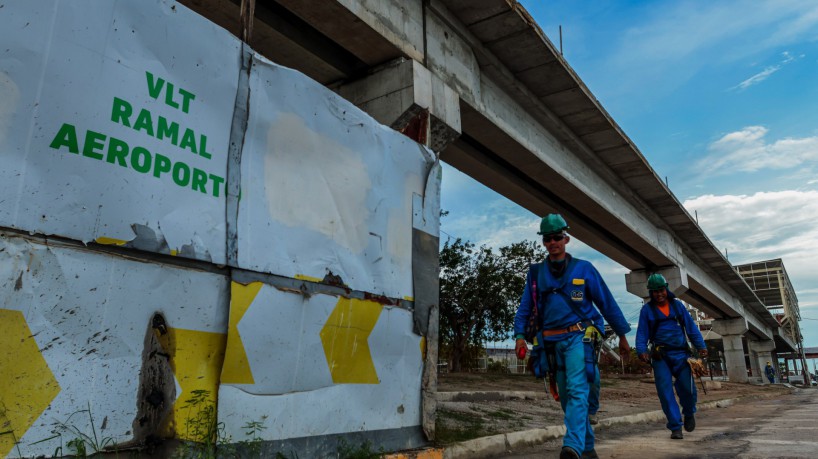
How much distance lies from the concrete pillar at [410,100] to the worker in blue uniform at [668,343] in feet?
11.1

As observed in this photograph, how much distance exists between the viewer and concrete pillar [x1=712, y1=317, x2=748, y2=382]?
34.2 metres

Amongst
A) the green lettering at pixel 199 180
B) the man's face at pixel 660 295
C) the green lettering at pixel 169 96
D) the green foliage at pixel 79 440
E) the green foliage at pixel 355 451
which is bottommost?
the green foliage at pixel 355 451

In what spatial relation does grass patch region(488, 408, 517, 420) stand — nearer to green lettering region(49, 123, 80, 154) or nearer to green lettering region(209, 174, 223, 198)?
green lettering region(209, 174, 223, 198)

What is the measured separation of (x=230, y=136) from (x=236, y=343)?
129 centimetres

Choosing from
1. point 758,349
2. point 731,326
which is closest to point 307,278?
point 731,326

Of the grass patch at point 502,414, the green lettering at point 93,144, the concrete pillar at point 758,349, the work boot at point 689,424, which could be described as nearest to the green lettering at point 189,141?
the green lettering at point 93,144

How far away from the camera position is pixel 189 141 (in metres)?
3.17

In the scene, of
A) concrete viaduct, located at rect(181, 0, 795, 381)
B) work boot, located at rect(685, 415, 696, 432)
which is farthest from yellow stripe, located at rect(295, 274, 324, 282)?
work boot, located at rect(685, 415, 696, 432)

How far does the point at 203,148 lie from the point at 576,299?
3029 millimetres

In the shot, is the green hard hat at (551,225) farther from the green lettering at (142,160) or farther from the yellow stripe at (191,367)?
the green lettering at (142,160)

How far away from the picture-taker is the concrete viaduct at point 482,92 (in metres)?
5.77

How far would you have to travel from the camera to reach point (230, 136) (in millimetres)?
3424

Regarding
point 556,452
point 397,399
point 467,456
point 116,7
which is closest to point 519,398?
point 556,452

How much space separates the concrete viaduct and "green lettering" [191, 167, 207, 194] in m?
1.17
